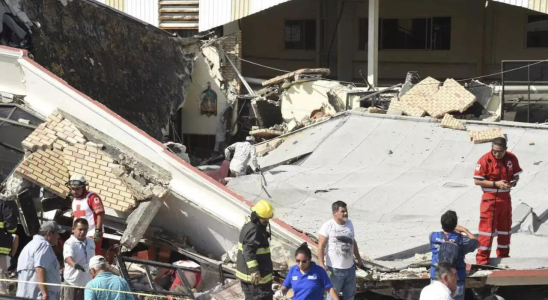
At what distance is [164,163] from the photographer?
36.3 ft

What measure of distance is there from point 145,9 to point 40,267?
15865mm

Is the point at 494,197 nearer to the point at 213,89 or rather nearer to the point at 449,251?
the point at 449,251

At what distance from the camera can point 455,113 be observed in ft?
51.8

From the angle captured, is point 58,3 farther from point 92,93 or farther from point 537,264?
point 537,264

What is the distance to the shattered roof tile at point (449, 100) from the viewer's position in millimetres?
15617

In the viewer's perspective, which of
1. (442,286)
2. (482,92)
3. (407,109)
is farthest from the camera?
(482,92)

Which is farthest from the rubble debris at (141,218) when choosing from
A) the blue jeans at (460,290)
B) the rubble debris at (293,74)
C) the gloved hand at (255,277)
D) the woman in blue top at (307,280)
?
the rubble debris at (293,74)

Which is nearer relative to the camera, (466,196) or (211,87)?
(466,196)

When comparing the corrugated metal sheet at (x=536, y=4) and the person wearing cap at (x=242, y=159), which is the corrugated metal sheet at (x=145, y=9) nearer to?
the person wearing cap at (x=242, y=159)

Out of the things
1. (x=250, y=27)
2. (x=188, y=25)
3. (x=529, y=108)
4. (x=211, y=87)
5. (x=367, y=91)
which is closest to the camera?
(x=529, y=108)

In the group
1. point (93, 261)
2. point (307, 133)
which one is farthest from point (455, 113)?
point (93, 261)

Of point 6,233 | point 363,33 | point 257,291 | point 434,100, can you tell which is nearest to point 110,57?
point 434,100

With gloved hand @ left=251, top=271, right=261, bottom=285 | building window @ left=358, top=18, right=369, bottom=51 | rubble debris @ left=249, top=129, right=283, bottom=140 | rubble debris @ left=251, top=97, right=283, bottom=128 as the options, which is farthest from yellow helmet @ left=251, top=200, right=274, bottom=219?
building window @ left=358, top=18, right=369, bottom=51

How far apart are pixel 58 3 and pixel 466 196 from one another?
324 inches
